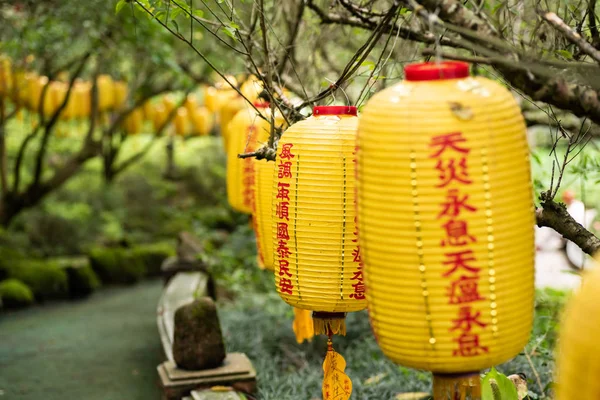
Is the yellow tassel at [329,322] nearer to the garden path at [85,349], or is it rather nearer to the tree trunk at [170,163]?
the garden path at [85,349]

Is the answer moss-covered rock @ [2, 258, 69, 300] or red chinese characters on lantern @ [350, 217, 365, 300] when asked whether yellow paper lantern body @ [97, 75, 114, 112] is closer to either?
moss-covered rock @ [2, 258, 69, 300]

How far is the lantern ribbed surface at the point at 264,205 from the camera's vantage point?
5531 mm

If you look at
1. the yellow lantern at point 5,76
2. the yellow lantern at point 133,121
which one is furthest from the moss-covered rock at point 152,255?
the yellow lantern at point 5,76

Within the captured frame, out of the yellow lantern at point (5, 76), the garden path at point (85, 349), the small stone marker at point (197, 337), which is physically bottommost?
the garden path at point (85, 349)

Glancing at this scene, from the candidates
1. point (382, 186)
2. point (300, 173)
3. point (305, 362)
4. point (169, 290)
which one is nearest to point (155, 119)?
point (169, 290)

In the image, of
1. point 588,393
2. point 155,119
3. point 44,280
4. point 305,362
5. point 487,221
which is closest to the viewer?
point 588,393

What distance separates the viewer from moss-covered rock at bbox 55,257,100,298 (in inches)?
554

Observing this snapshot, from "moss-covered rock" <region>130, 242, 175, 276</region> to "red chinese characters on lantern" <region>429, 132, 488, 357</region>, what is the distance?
12963 millimetres

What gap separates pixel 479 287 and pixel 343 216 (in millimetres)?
1253

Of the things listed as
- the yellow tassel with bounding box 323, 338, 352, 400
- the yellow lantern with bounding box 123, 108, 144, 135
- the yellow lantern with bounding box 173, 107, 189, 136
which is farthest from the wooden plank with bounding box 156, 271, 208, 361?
the yellow lantern with bounding box 173, 107, 189, 136

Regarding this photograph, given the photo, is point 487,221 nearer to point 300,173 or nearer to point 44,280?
point 300,173

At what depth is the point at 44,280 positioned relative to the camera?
535 inches

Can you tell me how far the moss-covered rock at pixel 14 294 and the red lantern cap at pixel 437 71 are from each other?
11.0 metres

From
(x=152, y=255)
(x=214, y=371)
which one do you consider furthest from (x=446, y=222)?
(x=152, y=255)
